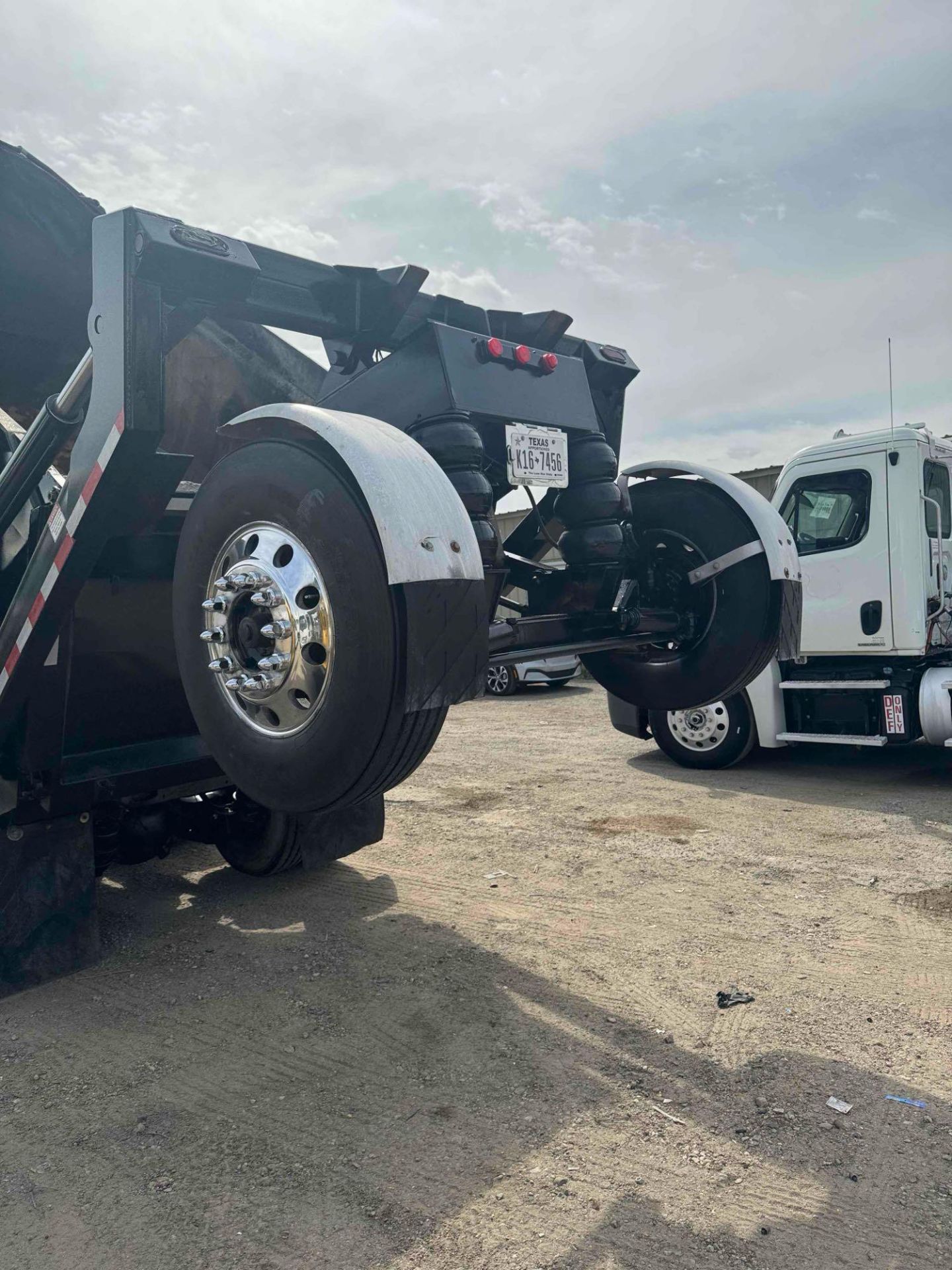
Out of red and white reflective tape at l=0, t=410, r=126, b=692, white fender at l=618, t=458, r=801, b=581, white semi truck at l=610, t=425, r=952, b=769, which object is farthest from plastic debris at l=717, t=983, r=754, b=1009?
white semi truck at l=610, t=425, r=952, b=769

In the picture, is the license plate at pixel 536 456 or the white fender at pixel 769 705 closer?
the license plate at pixel 536 456

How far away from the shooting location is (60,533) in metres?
2.95

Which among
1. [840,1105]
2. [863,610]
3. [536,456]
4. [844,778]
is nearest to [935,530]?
[863,610]

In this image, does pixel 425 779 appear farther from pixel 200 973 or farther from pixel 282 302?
pixel 282 302

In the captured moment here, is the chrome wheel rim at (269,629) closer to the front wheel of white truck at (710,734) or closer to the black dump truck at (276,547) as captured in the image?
the black dump truck at (276,547)

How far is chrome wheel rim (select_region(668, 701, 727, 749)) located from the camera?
7395 millimetres

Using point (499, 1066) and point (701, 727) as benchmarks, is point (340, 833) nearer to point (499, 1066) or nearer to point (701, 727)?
point (499, 1066)

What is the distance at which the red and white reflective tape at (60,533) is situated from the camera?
2721mm

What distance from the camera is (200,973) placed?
360cm

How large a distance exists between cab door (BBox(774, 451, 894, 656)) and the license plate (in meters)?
4.19

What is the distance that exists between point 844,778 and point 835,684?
72cm

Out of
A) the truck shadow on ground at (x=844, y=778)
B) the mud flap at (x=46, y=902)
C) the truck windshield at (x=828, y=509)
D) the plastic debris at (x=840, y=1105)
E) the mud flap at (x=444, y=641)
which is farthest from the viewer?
the truck windshield at (x=828, y=509)

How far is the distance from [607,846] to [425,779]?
2.30m

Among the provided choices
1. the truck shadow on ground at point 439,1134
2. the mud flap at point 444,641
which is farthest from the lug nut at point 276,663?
the truck shadow on ground at point 439,1134
